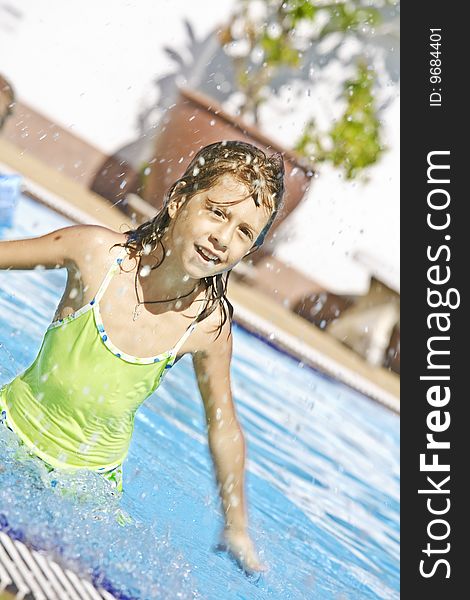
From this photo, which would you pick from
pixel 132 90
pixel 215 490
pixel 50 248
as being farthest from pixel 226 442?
pixel 132 90

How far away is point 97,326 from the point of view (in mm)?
2141

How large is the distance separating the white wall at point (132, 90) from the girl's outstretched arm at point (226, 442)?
5832 millimetres

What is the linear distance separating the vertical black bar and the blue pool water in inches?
7.9

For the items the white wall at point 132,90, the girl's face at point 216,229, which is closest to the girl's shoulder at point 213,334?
the girl's face at point 216,229

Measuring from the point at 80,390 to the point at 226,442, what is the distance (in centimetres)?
38

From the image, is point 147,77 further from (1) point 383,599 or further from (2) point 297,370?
(1) point 383,599

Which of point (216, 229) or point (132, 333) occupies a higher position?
point (216, 229)

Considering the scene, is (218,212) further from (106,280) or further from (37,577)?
(37,577)

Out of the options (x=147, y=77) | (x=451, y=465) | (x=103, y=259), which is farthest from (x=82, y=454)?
(x=147, y=77)

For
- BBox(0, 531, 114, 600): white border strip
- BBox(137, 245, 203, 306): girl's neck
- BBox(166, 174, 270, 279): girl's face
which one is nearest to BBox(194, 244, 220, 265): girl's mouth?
BBox(166, 174, 270, 279): girl's face

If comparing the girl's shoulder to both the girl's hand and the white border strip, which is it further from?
→ the white border strip

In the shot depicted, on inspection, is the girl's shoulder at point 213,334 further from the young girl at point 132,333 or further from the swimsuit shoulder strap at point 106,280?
the swimsuit shoulder strap at point 106,280

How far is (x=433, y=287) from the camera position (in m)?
4.72

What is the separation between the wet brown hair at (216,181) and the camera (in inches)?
82.1
